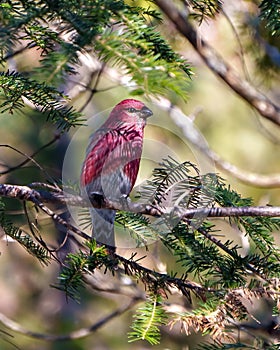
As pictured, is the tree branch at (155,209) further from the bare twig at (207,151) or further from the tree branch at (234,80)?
the tree branch at (234,80)

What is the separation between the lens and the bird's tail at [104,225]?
1525 mm

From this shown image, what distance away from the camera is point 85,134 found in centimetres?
276

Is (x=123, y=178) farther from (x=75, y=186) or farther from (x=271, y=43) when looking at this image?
(x=271, y=43)

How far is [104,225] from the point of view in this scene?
1.55 m

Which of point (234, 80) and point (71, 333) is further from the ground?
point (234, 80)

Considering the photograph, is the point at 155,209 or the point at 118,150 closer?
the point at 155,209

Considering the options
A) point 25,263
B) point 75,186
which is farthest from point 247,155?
point 75,186

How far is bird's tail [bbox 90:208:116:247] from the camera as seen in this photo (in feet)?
5.00

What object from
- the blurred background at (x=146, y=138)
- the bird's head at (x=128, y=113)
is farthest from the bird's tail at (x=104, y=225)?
the blurred background at (x=146, y=138)

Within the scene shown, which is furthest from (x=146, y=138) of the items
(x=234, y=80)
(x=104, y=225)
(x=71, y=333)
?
(x=104, y=225)

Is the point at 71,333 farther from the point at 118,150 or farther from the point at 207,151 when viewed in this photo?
the point at 118,150

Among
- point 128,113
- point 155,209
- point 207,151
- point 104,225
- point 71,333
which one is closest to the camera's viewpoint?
point 155,209

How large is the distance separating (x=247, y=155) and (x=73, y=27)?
2700 millimetres

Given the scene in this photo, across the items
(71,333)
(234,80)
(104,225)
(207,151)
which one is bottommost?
(71,333)
